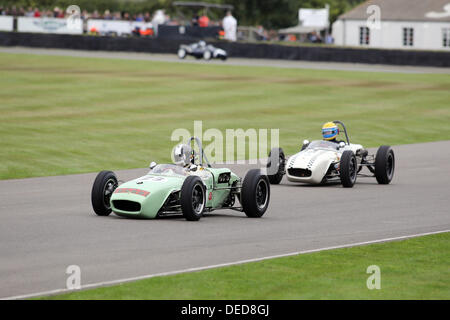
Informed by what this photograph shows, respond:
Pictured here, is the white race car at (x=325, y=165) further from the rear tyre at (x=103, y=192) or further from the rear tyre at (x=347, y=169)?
the rear tyre at (x=103, y=192)

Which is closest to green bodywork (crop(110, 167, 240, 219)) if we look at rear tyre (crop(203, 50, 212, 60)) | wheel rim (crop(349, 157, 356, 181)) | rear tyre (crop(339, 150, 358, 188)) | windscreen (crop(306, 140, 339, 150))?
rear tyre (crop(339, 150, 358, 188))

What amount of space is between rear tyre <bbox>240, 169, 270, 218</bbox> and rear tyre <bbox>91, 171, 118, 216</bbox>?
1.96 metres

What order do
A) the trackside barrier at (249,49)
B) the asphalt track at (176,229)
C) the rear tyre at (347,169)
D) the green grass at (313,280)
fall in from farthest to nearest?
the trackside barrier at (249,49), the rear tyre at (347,169), the asphalt track at (176,229), the green grass at (313,280)

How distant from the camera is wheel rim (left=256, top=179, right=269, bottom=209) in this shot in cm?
1388

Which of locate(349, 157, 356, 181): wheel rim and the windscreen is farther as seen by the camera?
the windscreen

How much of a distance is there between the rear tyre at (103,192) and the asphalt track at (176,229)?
24 cm

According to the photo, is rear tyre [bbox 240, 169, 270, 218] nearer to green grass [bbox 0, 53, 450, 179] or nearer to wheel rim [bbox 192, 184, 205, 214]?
wheel rim [bbox 192, 184, 205, 214]

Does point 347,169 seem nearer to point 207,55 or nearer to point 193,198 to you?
point 193,198

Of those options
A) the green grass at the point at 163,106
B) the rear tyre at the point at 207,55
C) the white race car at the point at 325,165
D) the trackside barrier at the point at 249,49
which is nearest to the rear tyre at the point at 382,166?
the white race car at the point at 325,165

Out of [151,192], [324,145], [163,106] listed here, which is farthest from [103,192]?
[163,106]

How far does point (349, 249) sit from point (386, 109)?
2518cm

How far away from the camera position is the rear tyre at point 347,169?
1723cm

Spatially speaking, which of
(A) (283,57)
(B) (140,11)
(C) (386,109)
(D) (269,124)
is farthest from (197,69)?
(B) (140,11)
